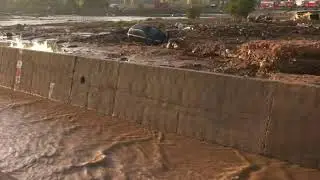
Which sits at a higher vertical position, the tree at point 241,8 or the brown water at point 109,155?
the tree at point 241,8

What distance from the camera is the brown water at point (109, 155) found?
821cm

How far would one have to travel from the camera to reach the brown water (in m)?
8.21

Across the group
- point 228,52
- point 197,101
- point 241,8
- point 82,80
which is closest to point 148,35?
point 228,52

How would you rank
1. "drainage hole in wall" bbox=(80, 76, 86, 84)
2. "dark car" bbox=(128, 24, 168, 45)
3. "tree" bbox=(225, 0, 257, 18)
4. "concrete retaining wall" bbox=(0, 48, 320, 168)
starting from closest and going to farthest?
1. "concrete retaining wall" bbox=(0, 48, 320, 168)
2. "drainage hole in wall" bbox=(80, 76, 86, 84)
3. "dark car" bbox=(128, 24, 168, 45)
4. "tree" bbox=(225, 0, 257, 18)

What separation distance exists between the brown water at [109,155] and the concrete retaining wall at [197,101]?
0.83 ft

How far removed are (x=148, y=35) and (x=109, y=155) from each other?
19084mm

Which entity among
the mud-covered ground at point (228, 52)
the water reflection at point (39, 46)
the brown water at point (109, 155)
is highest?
the mud-covered ground at point (228, 52)

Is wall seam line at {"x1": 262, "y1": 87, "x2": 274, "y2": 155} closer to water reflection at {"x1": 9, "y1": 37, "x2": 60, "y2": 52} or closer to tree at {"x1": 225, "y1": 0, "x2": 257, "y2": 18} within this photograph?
water reflection at {"x1": 9, "y1": 37, "x2": 60, "y2": 52}

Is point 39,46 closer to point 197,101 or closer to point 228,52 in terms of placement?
point 228,52

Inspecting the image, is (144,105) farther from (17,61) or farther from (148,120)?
(17,61)

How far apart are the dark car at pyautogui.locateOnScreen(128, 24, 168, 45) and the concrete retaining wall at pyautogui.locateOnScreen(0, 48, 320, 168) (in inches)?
548

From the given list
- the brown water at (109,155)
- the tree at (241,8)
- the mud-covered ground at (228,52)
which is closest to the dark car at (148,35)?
the mud-covered ground at (228,52)

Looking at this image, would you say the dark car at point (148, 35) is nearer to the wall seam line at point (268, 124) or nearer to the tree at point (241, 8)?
the wall seam line at point (268, 124)

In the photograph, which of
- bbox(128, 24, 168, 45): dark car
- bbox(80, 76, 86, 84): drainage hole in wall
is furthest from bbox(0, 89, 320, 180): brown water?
bbox(128, 24, 168, 45): dark car
